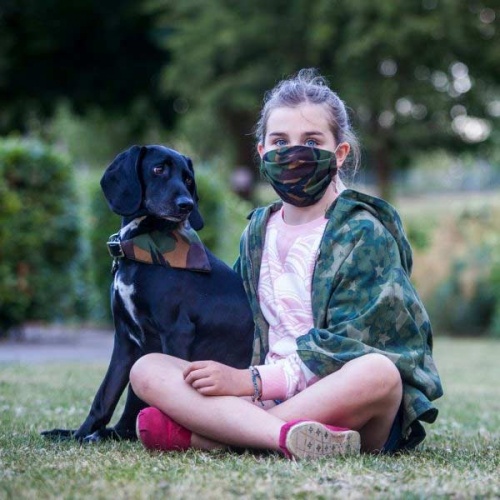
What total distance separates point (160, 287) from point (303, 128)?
2.92 ft

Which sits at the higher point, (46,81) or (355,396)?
(46,81)

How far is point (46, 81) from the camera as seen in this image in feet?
85.7

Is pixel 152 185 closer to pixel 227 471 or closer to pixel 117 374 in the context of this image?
pixel 117 374

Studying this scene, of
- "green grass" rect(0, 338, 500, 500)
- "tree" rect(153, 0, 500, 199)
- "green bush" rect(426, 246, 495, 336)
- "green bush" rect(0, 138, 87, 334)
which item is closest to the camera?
"green grass" rect(0, 338, 500, 500)

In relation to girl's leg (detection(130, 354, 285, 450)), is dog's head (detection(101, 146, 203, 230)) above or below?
above

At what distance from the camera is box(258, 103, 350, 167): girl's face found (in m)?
4.31

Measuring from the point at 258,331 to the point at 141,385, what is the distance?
1.84 ft

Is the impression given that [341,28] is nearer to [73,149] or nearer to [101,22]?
[101,22]

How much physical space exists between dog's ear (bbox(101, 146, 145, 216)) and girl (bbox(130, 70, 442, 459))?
0.56 metres

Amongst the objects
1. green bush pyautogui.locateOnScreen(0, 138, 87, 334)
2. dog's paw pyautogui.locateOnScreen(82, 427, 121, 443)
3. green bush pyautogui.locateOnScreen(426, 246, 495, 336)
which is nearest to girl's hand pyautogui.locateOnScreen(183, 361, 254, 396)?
dog's paw pyautogui.locateOnScreen(82, 427, 121, 443)

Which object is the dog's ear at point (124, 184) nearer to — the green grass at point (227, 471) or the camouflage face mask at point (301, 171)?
the camouflage face mask at point (301, 171)

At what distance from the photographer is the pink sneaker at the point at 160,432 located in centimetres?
409

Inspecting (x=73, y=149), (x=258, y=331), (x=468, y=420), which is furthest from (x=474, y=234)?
(x=73, y=149)

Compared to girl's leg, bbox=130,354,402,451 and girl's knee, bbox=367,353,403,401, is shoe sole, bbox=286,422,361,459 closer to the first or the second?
girl's leg, bbox=130,354,402,451
